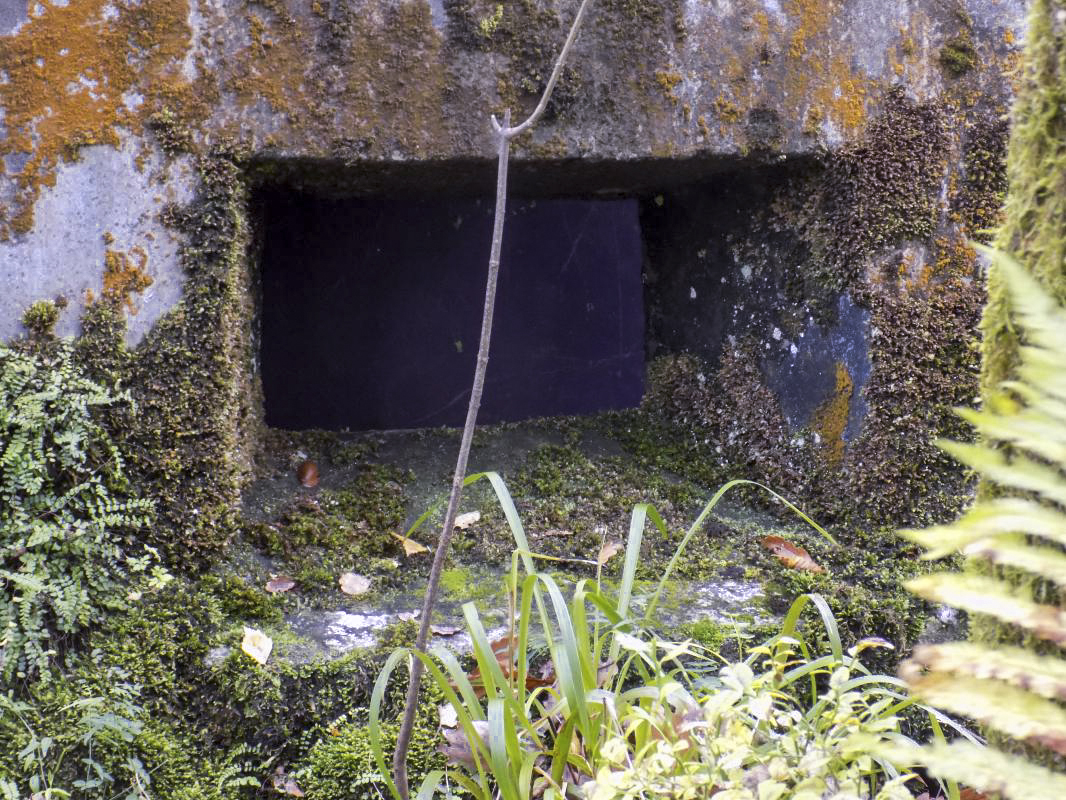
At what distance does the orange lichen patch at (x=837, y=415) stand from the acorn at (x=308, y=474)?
161 centimetres

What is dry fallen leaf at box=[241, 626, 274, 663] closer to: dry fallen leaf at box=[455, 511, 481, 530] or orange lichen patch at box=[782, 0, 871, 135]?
dry fallen leaf at box=[455, 511, 481, 530]

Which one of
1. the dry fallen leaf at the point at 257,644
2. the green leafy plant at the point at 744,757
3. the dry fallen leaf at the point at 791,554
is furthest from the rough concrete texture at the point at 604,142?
the green leafy plant at the point at 744,757

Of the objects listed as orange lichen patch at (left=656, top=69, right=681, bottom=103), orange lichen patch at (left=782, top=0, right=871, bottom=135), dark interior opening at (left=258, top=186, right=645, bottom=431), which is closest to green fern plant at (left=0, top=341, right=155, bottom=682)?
dark interior opening at (left=258, top=186, right=645, bottom=431)

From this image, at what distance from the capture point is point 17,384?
6.79 feet

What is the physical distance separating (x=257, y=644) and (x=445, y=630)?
0.45 metres

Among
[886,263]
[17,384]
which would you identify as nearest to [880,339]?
[886,263]

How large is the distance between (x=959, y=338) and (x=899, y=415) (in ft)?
1.01

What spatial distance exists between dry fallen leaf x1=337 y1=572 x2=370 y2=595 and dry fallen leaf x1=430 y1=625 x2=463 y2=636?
28 cm

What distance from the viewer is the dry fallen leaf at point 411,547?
2.45 meters

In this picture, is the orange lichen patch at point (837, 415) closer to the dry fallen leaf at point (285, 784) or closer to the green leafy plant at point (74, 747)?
the dry fallen leaf at point (285, 784)

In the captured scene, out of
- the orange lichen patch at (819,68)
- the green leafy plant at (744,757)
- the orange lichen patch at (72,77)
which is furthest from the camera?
the orange lichen patch at (819,68)

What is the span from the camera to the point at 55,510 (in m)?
2.07

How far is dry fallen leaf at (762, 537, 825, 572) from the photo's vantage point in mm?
2476

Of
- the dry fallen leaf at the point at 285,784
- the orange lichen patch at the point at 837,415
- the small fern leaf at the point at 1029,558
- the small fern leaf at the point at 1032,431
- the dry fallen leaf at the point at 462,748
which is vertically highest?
the small fern leaf at the point at 1032,431
